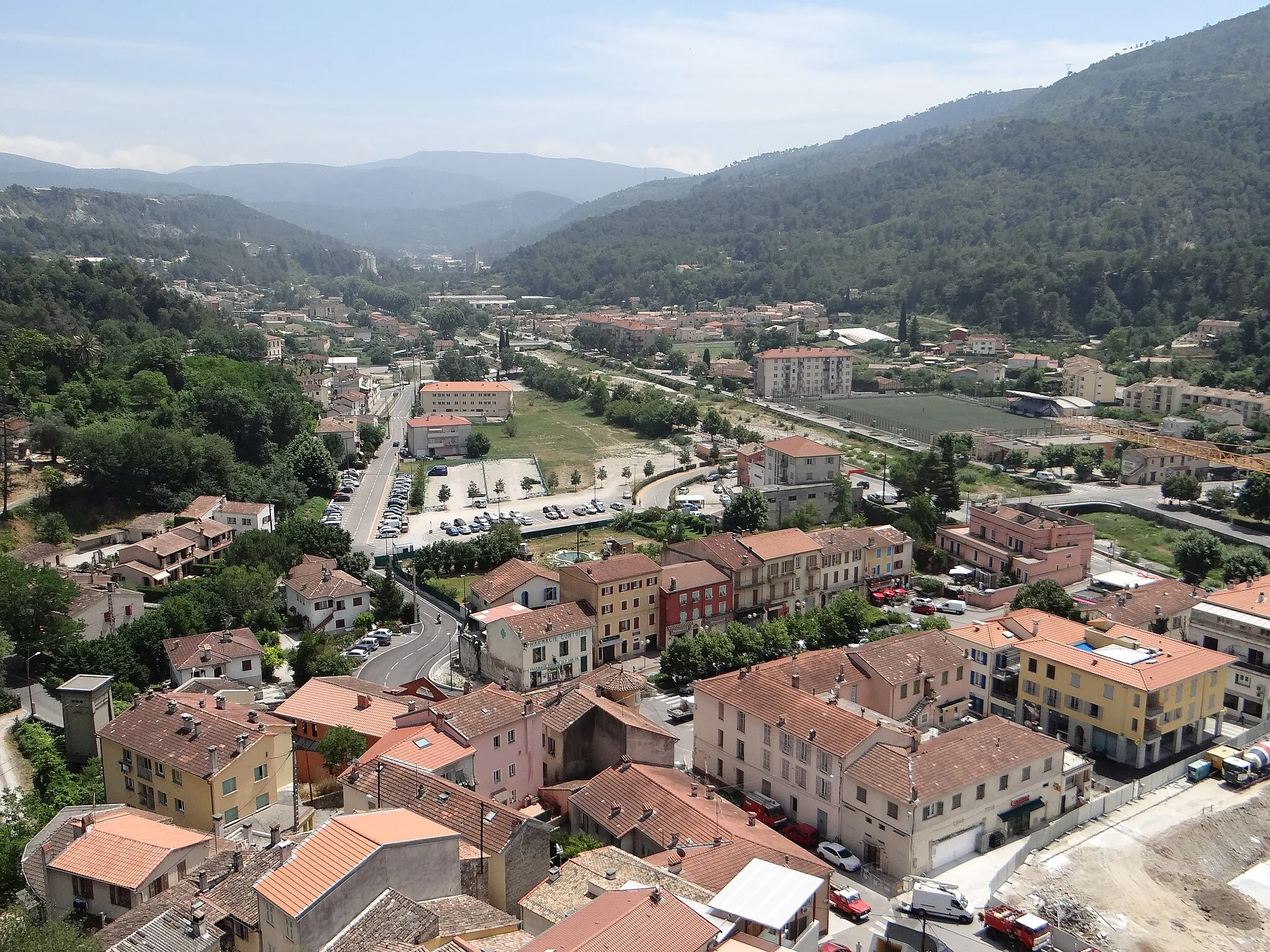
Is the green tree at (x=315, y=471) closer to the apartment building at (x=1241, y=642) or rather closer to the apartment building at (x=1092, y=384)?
the apartment building at (x=1241, y=642)

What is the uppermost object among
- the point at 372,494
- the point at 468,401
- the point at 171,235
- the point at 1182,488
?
the point at 171,235

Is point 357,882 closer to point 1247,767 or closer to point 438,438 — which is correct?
point 1247,767

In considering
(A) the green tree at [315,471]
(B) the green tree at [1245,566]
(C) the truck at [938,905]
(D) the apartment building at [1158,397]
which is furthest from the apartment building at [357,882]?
(D) the apartment building at [1158,397]

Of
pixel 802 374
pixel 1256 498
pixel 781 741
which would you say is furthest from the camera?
pixel 802 374

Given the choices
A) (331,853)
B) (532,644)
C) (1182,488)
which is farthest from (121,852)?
(1182,488)

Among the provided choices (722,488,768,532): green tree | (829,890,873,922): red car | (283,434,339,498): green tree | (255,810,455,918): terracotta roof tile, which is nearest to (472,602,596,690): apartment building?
(829,890,873,922): red car

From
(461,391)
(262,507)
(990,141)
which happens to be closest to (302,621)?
(262,507)

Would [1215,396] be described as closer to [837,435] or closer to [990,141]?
[837,435]
